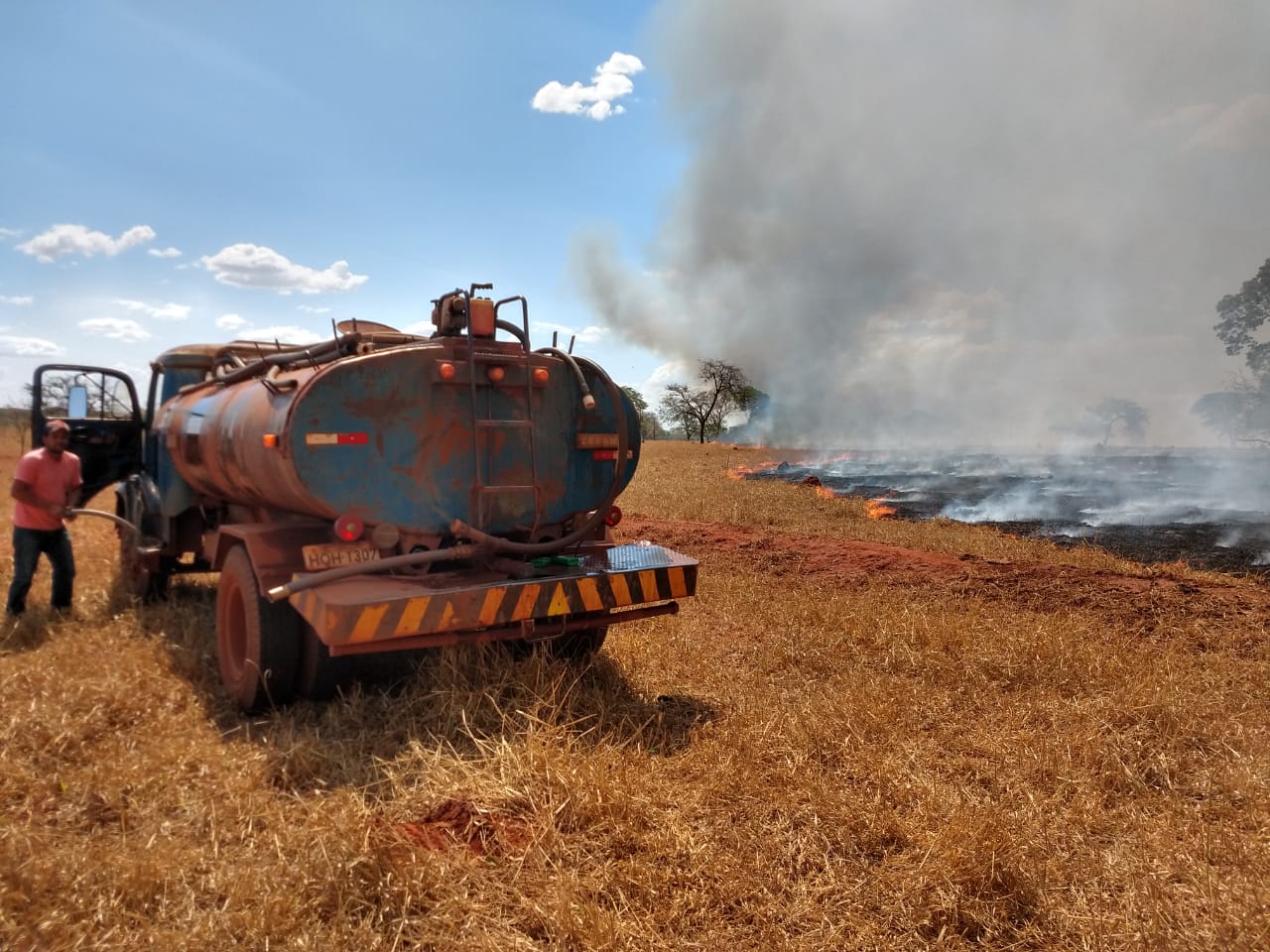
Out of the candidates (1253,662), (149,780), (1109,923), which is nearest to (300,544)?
(149,780)

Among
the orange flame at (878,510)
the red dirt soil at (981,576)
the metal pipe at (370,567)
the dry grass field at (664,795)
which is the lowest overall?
the dry grass field at (664,795)

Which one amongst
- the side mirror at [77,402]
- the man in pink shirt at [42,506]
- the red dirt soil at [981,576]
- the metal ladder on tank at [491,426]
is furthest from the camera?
the red dirt soil at [981,576]

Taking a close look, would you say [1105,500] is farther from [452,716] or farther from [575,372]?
[452,716]

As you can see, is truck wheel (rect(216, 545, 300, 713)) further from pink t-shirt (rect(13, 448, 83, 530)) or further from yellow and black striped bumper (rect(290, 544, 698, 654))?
pink t-shirt (rect(13, 448, 83, 530))

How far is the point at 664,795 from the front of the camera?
11.9 feet

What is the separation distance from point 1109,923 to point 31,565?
8.06 meters

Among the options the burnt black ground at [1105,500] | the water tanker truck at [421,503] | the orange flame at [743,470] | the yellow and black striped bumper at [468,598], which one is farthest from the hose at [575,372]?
the orange flame at [743,470]

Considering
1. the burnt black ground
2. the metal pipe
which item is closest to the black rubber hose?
the metal pipe

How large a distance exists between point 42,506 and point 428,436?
4427mm

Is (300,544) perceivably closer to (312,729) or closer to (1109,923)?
(312,729)

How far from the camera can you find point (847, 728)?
14.7 feet

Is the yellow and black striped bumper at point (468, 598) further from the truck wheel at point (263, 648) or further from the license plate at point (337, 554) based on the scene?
the truck wheel at point (263, 648)

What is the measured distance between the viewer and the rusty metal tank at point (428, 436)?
444 cm

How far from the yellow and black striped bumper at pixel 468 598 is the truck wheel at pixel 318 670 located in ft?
1.42
